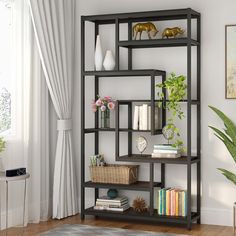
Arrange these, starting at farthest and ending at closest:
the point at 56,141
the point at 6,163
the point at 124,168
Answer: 1. the point at 56,141
2. the point at 124,168
3. the point at 6,163

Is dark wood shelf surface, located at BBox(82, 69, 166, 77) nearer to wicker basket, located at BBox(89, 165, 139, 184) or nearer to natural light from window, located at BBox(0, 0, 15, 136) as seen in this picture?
natural light from window, located at BBox(0, 0, 15, 136)

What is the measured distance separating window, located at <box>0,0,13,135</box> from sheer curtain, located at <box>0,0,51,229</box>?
46 mm

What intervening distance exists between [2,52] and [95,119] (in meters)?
1.27

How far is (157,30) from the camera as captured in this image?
233 inches

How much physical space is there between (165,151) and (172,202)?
511 millimetres

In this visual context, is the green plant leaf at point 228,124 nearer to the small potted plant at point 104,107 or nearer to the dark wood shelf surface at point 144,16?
the dark wood shelf surface at point 144,16

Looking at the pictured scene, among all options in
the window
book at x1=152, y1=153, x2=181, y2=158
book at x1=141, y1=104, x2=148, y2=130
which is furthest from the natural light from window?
book at x1=152, y1=153, x2=181, y2=158

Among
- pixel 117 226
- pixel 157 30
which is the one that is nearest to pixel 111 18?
pixel 157 30

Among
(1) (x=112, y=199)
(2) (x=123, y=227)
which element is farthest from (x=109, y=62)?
(2) (x=123, y=227)

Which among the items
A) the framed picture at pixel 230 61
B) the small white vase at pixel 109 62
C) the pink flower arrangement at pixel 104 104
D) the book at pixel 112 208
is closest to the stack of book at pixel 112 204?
the book at pixel 112 208

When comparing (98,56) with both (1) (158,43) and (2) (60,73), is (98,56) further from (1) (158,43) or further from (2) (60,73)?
(1) (158,43)

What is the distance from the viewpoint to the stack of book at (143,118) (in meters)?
5.68

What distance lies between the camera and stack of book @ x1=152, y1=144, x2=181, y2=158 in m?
5.64

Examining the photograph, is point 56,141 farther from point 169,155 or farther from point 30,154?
point 169,155
